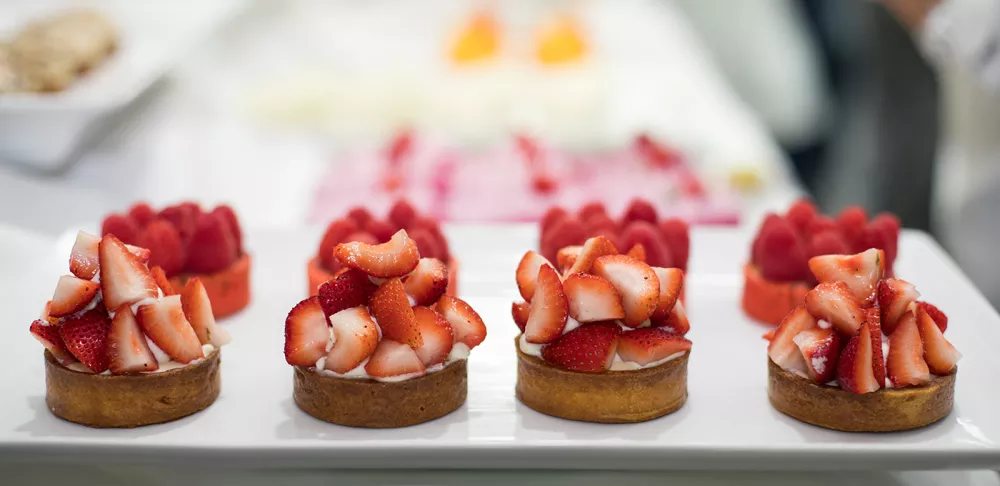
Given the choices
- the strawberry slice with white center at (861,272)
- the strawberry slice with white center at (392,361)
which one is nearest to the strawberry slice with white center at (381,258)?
the strawberry slice with white center at (392,361)

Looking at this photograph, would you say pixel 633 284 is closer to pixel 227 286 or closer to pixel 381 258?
pixel 381 258

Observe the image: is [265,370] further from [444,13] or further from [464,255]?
[444,13]

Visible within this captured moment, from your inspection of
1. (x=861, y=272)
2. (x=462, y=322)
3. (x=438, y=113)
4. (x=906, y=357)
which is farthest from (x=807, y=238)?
(x=438, y=113)

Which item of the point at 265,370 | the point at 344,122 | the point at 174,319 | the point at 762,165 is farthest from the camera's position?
the point at 344,122

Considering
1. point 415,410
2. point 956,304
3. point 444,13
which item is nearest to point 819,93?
point 444,13

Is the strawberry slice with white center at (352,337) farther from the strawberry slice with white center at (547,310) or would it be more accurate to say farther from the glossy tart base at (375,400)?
the strawberry slice with white center at (547,310)

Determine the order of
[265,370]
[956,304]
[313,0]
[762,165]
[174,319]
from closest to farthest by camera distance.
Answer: [174,319] < [265,370] < [956,304] < [762,165] < [313,0]

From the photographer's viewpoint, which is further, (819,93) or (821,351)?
(819,93)
